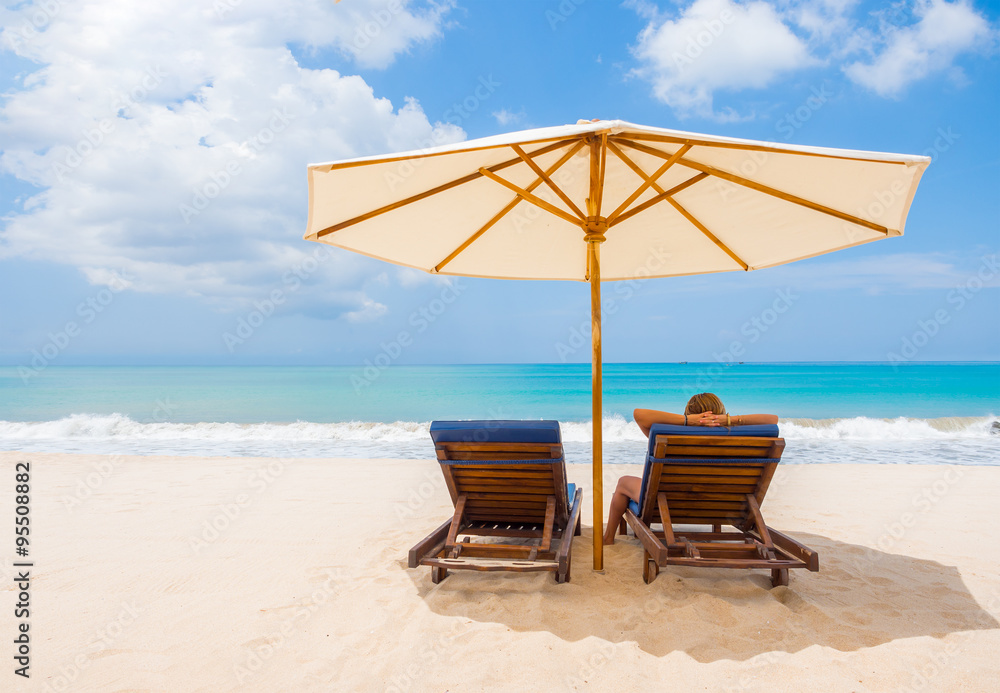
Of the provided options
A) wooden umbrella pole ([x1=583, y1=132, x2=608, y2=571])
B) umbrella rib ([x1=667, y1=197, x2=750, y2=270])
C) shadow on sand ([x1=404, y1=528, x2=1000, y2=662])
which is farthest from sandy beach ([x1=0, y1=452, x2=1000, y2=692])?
umbrella rib ([x1=667, y1=197, x2=750, y2=270])

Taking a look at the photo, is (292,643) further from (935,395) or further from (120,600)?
(935,395)

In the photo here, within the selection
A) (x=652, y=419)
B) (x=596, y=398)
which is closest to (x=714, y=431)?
(x=652, y=419)

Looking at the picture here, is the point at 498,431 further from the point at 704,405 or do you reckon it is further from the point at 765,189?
the point at 765,189

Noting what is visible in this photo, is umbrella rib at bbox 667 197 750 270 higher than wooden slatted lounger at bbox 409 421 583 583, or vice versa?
umbrella rib at bbox 667 197 750 270

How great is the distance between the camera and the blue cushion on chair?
10.2 feet

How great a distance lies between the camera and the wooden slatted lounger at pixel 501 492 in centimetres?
312

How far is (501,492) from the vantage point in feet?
11.4

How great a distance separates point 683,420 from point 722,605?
3.41 feet

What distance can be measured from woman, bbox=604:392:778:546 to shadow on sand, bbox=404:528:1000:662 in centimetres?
37

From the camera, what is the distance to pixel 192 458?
874cm

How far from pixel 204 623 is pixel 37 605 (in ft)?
3.60

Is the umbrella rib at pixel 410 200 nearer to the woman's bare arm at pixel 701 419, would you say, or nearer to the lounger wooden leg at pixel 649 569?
the woman's bare arm at pixel 701 419

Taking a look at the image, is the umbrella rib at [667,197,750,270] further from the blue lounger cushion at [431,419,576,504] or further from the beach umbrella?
the blue lounger cushion at [431,419,576,504]

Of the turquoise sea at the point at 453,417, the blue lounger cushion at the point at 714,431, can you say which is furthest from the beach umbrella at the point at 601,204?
the turquoise sea at the point at 453,417
